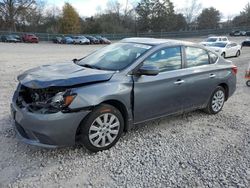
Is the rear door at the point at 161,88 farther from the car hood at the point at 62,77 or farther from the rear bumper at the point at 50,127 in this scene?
the rear bumper at the point at 50,127

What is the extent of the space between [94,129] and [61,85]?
76cm

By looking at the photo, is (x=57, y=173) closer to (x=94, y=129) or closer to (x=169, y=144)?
(x=94, y=129)

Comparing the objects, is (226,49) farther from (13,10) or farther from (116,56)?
(13,10)

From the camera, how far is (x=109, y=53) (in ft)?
15.1

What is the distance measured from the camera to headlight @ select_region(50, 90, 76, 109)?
132 inches

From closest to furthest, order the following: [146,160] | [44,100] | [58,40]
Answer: [44,100], [146,160], [58,40]

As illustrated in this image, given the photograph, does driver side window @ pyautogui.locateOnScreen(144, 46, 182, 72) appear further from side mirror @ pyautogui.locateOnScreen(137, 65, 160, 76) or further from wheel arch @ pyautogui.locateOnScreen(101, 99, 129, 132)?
wheel arch @ pyautogui.locateOnScreen(101, 99, 129, 132)

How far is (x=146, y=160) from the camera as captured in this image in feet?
12.0

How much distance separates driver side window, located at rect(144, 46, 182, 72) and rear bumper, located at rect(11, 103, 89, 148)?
1.43 m

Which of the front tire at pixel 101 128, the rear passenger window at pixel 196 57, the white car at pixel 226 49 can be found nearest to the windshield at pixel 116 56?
the front tire at pixel 101 128

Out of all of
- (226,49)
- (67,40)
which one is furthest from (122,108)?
(67,40)

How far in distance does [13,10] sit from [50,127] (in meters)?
57.1

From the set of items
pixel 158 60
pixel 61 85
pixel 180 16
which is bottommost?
pixel 61 85

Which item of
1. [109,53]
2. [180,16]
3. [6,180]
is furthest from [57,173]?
[180,16]
